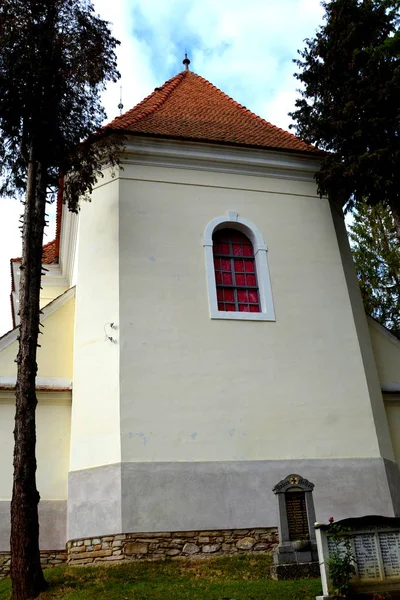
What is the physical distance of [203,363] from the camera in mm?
10758

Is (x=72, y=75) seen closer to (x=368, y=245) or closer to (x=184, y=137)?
(x=184, y=137)

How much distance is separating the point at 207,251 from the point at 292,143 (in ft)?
12.7

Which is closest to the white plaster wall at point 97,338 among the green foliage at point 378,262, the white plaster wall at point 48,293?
the white plaster wall at point 48,293

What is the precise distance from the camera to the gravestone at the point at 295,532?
26.4 ft

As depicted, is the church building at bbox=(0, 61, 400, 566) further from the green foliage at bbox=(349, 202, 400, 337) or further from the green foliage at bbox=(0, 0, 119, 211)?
the green foliage at bbox=(349, 202, 400, 337)

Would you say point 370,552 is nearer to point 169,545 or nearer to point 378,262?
point 169,545

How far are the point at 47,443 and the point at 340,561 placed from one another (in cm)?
584

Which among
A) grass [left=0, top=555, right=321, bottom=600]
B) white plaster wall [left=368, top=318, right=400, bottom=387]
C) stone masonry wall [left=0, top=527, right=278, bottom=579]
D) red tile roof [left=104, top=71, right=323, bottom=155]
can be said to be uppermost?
red tile roof [left=104, top=71, right=323, bottom=155]

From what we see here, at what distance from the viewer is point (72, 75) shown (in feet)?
33.2

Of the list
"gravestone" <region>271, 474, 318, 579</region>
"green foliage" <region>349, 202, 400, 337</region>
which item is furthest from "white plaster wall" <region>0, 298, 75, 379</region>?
"green foliage" <region>349, 202, 400, 337</region>

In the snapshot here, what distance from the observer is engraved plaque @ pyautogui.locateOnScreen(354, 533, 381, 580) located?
22.7ft

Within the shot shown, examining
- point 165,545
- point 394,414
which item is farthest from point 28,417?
point 394,414

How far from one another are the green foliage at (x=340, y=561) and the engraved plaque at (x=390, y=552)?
43cm

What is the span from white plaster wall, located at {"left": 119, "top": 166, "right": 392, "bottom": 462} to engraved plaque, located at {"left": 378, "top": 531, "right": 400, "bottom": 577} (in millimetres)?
3241
